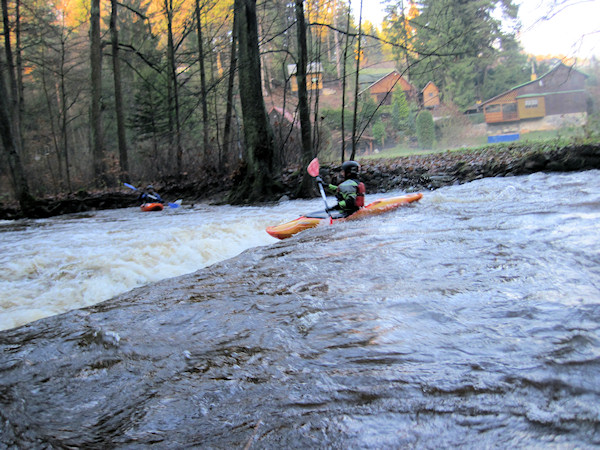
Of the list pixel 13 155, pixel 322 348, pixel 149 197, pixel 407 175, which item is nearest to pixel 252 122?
pixel 149 197

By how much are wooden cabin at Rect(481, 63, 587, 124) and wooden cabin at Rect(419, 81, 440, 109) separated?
311 centimetres

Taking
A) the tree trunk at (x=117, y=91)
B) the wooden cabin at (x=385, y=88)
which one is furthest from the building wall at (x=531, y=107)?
the tree trunk at (x=117, y=91)

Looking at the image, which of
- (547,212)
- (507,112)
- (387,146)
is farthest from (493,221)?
(507,112)

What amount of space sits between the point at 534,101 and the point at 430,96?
271 inches

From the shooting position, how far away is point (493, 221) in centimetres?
614

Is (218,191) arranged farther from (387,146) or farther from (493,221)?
(387,146)

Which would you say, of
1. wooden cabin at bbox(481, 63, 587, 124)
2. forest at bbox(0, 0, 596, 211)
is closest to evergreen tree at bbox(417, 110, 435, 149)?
forest at bbox(0, 0, 596, 211)

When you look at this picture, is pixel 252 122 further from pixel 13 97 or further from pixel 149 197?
pixel 13 97

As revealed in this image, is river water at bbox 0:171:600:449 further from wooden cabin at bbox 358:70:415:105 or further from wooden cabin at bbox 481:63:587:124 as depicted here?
wooden cabin at bbox 481:63:587:124

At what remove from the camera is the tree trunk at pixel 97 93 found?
15.8 meters

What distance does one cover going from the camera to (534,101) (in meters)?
31.6

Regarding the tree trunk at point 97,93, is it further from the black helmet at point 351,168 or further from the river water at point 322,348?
the river water at point 322,348

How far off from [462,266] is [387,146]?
29497 millimetres

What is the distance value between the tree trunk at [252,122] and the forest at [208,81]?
0.11ft
